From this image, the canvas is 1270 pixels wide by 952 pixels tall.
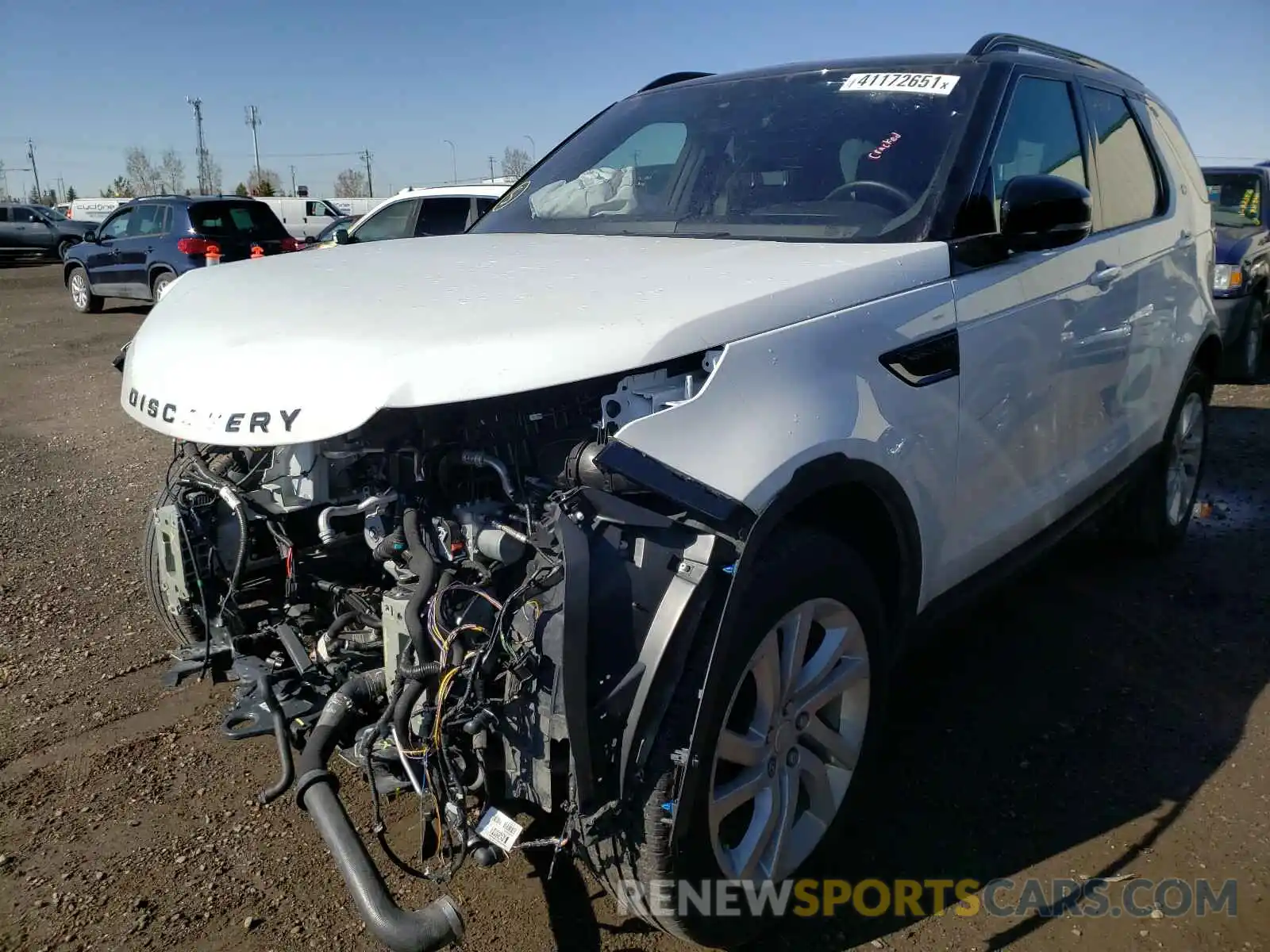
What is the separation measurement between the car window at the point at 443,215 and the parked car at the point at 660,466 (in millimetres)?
8192

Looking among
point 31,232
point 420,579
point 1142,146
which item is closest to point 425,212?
point 1142,146

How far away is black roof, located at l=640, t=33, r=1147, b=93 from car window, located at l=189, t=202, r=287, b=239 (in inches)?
468

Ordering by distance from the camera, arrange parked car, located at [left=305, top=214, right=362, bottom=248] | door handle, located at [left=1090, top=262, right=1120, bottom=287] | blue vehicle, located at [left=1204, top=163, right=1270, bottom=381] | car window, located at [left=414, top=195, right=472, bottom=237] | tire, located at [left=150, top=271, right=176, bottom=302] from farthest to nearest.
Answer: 1. tire, located at [left=150, top=271, right=176, bottom=302]
2. parked car, located at [left=305, top=214, right=362, bottom=248]
3. car window, located at [left=414, top=195, right=472, bottom=237]
4. blue vehicle, located at [left=1204, top=163, right=1270, bottom=381]
5. door handle, located at [left=1090, top=262, right=1120, bottom=287]

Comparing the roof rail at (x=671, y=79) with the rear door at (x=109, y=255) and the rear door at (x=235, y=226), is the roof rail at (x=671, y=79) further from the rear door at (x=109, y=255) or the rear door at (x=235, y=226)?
the rear door at (x=109, y=255)

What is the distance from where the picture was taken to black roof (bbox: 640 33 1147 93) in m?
3.18

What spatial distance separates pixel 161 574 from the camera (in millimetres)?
2914

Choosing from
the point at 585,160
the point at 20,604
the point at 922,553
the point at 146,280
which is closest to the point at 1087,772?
the point at 922,553

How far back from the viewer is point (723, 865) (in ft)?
7.04

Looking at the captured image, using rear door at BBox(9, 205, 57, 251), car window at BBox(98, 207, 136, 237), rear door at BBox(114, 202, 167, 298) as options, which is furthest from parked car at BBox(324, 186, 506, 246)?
rear door at BBox(9, 205, 57, 251)

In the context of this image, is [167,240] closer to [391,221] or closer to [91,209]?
[391,221]

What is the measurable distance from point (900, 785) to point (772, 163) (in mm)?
2053

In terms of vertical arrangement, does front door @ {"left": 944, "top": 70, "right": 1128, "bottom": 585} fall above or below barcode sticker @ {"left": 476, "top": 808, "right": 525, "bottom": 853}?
above

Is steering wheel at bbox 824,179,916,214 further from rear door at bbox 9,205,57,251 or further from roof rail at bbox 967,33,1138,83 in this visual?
rear door at bbox 9,205,57,251

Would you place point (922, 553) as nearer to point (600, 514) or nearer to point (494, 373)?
point (600, 514)
